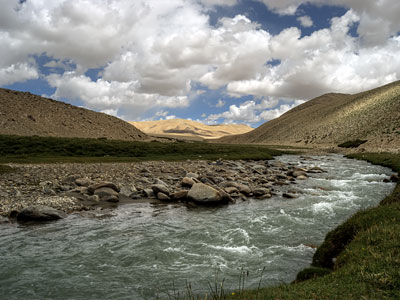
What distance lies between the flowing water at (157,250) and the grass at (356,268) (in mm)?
1196

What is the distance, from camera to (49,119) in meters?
72.2

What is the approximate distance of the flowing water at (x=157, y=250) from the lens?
8297mm

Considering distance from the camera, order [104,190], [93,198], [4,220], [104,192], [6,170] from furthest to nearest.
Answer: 1. [6,170]
2. [104,190]
3. [104,192]
4. [93,198]
5. [4,220]

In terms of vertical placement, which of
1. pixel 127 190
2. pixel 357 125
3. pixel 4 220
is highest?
pixel 357 125

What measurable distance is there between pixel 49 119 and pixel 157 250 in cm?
7315

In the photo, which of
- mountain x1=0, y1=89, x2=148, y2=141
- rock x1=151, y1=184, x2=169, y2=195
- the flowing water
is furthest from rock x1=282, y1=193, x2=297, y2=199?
mountain x1=0, y1=89, x2=148, y2=141

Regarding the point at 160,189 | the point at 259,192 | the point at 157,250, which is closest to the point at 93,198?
the point at 160,189

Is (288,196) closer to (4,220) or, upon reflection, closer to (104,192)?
(104,192)

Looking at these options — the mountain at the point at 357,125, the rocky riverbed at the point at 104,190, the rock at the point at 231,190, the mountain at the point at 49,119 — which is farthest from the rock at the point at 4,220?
the mountain at the point at 357,125

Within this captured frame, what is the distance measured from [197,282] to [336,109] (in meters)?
159

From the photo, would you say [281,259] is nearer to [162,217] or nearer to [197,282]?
[197,282]

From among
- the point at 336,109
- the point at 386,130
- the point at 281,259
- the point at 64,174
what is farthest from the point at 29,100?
the point at 336,109

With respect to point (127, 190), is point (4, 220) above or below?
below

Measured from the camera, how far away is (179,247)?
444 inches
